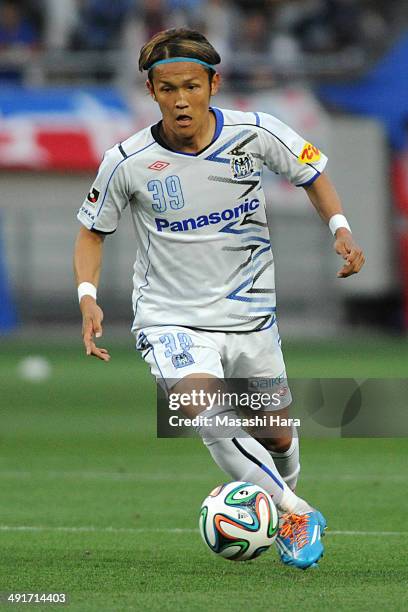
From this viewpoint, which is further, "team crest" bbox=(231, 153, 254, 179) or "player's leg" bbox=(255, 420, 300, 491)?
"player's leg" bbox=(255, 420, 300, 491)

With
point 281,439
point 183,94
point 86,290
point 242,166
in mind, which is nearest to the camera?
point 183,94

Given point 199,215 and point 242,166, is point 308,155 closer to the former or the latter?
point 242,166

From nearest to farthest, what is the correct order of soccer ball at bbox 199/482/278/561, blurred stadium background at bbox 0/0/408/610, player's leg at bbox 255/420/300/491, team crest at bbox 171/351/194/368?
soccer ball at bbox 199/482/278/561 → team crest at bbox 171/351/194/368 → player's leg at bbox 255/420/300/491 → blurred stadium background at bbox 0/0/408/610

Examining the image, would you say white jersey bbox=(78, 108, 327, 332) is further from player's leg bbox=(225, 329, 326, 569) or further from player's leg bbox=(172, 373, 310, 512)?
player's leg bbox=(172, 373, 310, 512)

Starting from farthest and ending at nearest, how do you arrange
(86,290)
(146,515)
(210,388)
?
(146,515), (86,290), (210,388)

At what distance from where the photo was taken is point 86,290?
5773mm

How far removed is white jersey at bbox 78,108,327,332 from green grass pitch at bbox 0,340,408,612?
43.1 inches

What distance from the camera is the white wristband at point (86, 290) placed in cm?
575

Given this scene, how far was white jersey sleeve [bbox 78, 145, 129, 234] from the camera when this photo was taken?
19.1ft

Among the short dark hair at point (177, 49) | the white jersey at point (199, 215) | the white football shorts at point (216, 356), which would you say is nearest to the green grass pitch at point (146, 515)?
the white football shorts at point (216, 356)

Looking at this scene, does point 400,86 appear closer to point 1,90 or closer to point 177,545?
point 1,90

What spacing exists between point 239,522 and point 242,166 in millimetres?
1521

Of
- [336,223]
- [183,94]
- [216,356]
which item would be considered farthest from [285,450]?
[183,94]

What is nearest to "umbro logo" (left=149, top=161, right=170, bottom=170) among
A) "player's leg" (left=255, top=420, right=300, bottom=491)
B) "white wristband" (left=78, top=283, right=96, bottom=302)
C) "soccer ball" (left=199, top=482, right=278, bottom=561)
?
"white wristband" (left=78, top=283, right=96, bottom=302)
